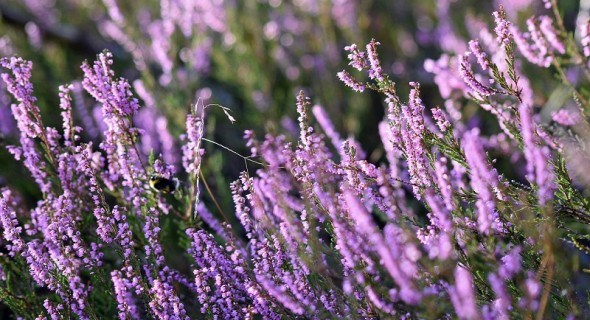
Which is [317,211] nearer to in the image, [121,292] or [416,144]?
[416,144]

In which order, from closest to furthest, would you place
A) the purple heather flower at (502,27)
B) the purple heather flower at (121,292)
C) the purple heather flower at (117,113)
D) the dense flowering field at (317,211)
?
1. the dense flowering field at (317,211)
2. the purple heather flower at (121,292)
3. the purple heather flower at (502,27)
4. the purple heather flower at (117,113)

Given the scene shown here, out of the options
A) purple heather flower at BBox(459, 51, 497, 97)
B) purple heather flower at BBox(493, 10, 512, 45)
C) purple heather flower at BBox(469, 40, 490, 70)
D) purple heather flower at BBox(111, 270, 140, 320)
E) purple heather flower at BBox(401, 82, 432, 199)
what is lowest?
purple heather flower at BBox(111, 270, 140, 320)

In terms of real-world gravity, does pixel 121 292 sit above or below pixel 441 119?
below

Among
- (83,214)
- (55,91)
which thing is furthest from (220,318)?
(55,91)

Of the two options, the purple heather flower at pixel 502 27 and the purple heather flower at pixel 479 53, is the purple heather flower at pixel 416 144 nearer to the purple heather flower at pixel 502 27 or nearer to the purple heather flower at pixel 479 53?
the purple heather flower at pixel 479 53

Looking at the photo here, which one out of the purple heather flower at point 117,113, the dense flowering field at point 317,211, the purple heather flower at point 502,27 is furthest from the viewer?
the purple heather flower at point 117,113

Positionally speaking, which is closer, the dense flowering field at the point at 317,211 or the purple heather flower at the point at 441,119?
the dense flowering field at the point at 317,211

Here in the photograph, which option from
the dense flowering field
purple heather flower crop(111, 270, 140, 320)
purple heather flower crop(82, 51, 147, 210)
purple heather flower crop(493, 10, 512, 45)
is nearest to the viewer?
the dense flowering field

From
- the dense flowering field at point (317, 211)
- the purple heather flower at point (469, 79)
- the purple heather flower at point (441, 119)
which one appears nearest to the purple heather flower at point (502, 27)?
the dense flowering field at point (317, 211)

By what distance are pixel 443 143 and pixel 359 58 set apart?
0.45 metres

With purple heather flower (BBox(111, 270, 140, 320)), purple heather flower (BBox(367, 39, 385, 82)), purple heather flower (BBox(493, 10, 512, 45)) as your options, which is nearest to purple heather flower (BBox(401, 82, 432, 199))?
purple heather flower (BBox(367, 39, 385, 82))

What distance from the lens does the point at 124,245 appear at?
2.41 meters

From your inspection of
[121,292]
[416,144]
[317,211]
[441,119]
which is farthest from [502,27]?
[121,292]

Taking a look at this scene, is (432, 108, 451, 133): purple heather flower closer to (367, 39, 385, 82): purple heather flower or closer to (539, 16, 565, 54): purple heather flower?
(367, 39, 385, 82): purple heather flower
